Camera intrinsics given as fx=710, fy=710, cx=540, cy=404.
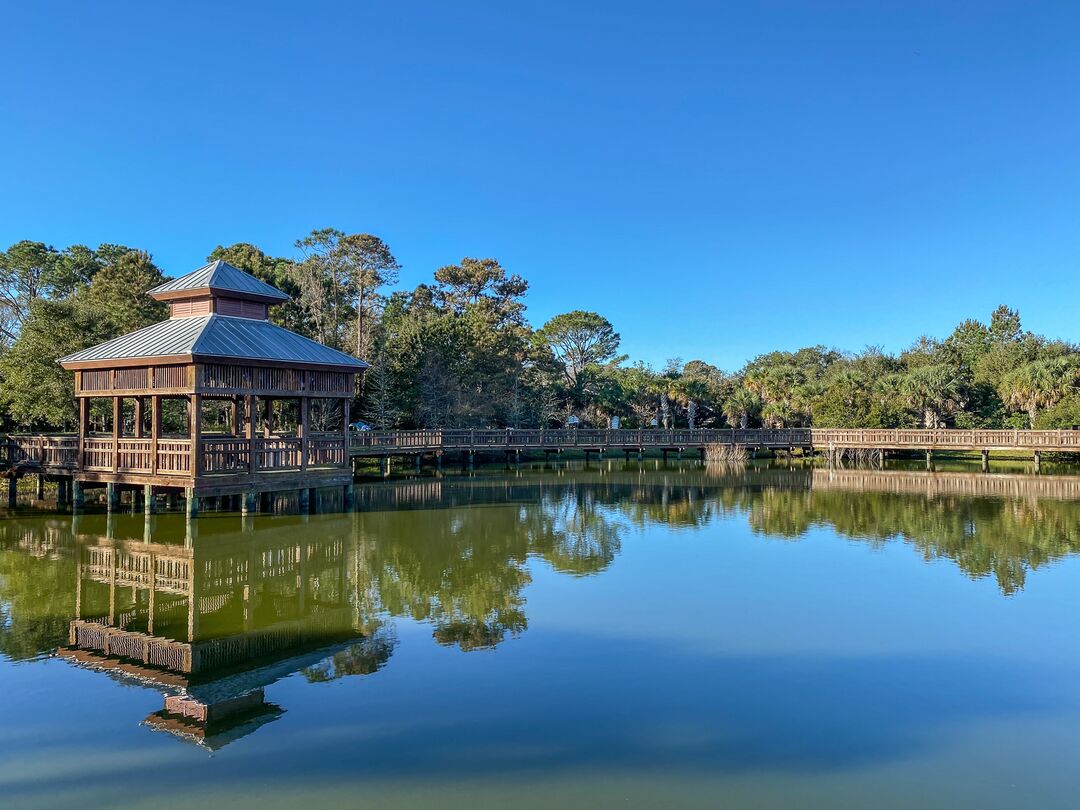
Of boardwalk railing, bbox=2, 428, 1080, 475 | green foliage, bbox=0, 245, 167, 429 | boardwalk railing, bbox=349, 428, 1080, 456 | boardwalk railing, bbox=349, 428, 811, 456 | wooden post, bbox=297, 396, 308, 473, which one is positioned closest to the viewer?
boardwalk railing, bbox=2, 428, 1080, 475

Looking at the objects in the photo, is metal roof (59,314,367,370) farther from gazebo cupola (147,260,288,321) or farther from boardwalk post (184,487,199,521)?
boardwalk post (184,487,199,521)

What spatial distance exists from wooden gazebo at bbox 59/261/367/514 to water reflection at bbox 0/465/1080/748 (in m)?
1.25

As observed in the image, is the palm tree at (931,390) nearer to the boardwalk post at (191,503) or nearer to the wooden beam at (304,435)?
the wooden beam at (304,435)

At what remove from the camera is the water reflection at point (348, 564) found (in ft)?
28.5

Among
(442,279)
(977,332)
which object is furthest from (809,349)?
(442,279)

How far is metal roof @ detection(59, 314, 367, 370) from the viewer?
58.5 ft

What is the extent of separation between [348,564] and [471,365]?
25.8 meters

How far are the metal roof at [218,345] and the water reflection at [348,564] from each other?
4.29 meters

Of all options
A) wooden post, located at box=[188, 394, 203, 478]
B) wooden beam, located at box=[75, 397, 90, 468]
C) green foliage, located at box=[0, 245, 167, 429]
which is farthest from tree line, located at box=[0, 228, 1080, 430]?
wooden post, located at box=[188, 394, 203, 478]

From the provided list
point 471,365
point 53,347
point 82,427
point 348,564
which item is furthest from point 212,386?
point 471,365

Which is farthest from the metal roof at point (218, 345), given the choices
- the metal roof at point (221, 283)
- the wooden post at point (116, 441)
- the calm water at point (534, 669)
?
the calm water at point (534, 669)

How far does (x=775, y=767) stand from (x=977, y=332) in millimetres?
61279

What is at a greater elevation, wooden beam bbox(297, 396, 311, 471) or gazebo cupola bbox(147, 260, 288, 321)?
gazebo cupola bbox(147, 260, 288, 321)

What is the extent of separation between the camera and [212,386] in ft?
58.4
